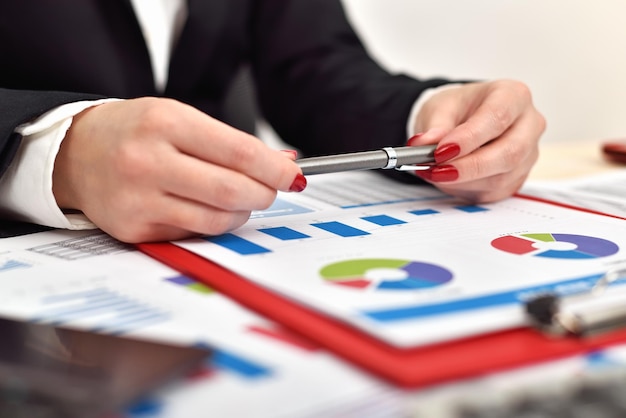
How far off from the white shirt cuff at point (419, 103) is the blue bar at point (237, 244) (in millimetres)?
333

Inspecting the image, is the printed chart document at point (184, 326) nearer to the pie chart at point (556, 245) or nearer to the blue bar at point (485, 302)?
the blue bar at point (485, 302)

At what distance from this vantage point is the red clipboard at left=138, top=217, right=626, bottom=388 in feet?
0.94

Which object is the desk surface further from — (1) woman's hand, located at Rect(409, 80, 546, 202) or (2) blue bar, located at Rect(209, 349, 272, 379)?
(2) blue bar, located at Rect(209, 349, 272, 379)

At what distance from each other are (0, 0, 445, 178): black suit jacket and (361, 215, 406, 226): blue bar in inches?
9.8

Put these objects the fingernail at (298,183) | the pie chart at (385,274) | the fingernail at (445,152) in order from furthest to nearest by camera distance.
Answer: the fingernail at (445,152) → the fingernail at (298,183) → the pie chart at (385,274)

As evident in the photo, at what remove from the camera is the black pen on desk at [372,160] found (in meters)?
0.53

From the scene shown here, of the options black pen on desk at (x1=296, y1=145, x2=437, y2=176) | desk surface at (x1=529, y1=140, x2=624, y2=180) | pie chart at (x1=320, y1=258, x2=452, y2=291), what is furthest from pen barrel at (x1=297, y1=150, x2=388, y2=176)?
desk surface at (x1=529, y1=140, x2=624, y2=180)

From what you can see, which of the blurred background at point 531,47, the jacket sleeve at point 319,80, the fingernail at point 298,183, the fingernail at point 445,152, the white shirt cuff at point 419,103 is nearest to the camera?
the fingernail at point 298,183

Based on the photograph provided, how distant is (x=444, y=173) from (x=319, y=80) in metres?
0.46

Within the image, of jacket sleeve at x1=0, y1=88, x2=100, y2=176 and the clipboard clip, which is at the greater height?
jacket sleeve at x1=0, y1=88, x2=100, y2=176

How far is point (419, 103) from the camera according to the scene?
792mm

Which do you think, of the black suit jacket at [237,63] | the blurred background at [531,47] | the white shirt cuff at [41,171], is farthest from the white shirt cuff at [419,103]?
the blurred background at [531,47]

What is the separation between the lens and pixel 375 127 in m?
0.85

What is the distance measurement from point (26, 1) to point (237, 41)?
0.32 metres
